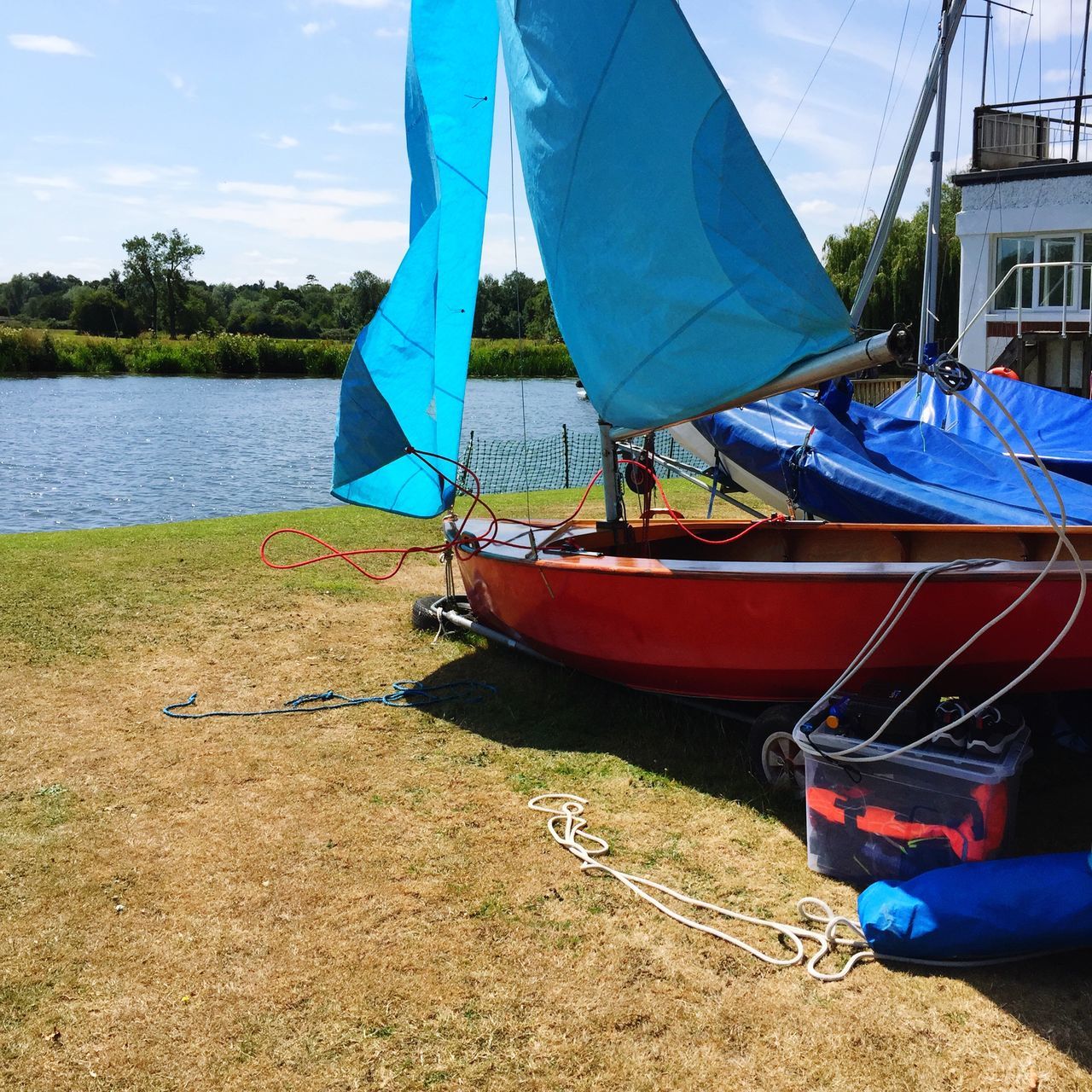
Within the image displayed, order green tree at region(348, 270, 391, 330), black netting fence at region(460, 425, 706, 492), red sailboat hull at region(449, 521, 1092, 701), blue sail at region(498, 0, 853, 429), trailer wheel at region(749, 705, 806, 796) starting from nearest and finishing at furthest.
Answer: blue sail at region(498, 0, 853, 429)
red sailboat hull at region(449, 521, 1092, 701)
trailer wheel at region(749, 705, 806, 796)
black netting fence at region(460, 425, 706, 492)
green tree at region(348, 270, 391, 330)

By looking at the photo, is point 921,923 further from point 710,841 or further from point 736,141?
point 736,141

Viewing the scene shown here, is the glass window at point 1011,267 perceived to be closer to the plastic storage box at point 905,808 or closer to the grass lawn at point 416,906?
the grass lawn at point 416,906

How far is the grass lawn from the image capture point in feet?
10.0

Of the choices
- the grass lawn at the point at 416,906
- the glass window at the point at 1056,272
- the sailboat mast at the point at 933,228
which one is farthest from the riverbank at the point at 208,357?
the grass lawn at the point at 416,906

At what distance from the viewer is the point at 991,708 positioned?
13.2 ft

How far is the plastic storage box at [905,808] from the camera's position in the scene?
3750 millimetres

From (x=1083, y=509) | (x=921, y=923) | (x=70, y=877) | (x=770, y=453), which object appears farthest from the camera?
(x=770, y=453)

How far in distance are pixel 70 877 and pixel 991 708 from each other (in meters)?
3.66

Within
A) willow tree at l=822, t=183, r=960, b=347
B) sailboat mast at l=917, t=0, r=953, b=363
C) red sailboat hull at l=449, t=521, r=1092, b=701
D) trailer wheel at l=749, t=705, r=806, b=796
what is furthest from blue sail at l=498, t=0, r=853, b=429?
willow tree at l=822, t=183, r=960, b=347

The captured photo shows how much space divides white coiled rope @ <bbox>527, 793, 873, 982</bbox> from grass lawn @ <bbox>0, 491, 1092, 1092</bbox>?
0.18 ft

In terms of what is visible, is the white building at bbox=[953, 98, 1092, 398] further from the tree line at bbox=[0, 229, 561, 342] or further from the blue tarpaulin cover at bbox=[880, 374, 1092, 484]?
the tree line at bbox=[0, 229, 561, 342]

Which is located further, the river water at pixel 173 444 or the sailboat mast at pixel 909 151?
the river water at pixel 173 444

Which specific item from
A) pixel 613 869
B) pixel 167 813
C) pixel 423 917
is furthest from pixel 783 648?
pixel 167 813

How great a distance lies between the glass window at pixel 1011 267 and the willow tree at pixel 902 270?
42.7ft
